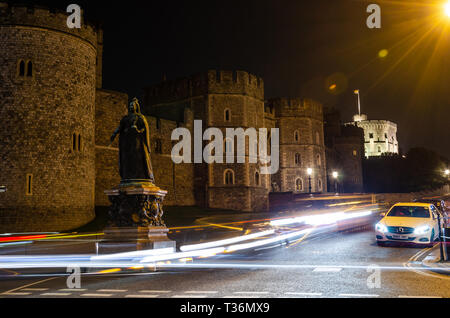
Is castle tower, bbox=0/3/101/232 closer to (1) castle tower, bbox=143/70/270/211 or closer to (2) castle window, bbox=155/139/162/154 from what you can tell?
(2) castle window, bbox=155/139/162/154

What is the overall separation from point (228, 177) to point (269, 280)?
98.5ft

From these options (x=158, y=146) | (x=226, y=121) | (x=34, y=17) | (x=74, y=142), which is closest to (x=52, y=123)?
(x=74, y=142)

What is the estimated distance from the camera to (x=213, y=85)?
38562 millimetres

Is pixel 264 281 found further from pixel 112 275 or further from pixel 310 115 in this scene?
pixel 310 115

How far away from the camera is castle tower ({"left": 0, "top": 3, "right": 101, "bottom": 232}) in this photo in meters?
22.2

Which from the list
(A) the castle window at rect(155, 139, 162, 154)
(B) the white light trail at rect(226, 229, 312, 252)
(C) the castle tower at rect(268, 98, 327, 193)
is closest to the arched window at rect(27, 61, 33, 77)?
(A) the castle window at rect(155, 139, 162, 154)

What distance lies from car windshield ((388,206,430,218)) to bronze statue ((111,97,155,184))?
790cm

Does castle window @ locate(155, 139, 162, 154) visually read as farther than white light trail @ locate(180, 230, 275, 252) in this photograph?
Yes

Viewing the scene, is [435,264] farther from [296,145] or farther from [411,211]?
[296,145]

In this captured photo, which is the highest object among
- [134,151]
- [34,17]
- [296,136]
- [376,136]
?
[376,136]

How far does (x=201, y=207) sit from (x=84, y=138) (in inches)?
559

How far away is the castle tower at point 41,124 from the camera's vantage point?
2216 cm
